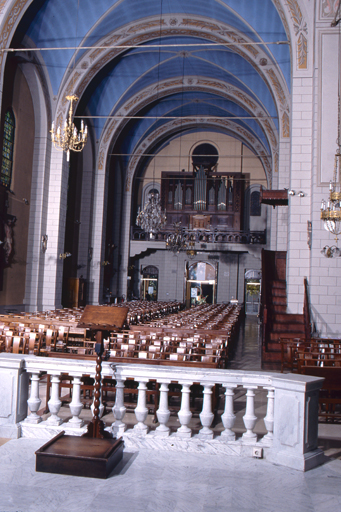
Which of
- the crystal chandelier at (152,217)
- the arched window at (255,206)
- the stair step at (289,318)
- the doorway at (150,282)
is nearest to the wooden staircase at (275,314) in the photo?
the stair step at (289,318)

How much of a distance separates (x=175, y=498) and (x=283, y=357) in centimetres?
614

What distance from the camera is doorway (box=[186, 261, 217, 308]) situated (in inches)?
1200

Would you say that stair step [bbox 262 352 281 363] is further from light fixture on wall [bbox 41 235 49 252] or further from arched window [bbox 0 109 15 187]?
light fixture on wall [bbox 41 235 49 252]

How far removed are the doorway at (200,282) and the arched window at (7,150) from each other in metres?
16.7

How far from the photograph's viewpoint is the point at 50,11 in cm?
1555

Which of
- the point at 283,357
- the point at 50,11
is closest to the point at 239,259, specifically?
Answer: the point at 50,11

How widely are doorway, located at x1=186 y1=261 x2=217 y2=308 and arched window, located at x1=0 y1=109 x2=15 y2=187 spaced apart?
54.9 ft

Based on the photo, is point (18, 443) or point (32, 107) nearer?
point (18, 443)

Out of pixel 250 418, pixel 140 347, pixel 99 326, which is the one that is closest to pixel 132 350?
pixel 140 347

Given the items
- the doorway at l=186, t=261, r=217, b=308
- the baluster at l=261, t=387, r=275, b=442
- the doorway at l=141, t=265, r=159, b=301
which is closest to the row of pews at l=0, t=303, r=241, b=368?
the baluster at l=261, t=387, r=275, b=442

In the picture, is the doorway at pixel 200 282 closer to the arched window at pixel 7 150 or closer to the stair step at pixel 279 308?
the arched window at pixel 7 150

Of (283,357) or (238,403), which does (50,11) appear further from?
(238,403)

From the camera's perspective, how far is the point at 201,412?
435cm

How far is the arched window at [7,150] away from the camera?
51.2ft
